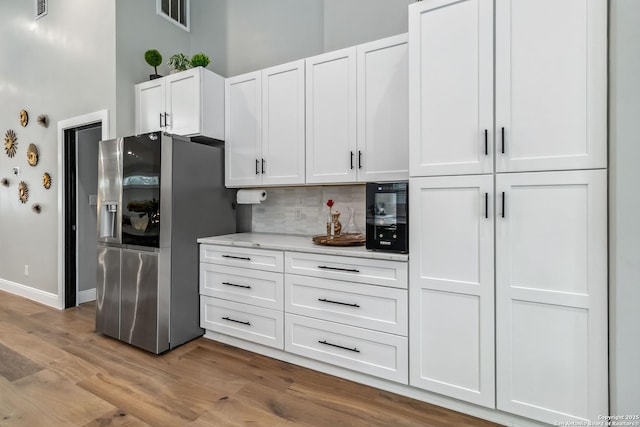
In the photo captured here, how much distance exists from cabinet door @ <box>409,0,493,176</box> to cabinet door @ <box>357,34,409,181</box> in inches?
13.8

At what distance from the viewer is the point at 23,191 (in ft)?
13.5

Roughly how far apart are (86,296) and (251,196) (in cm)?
266

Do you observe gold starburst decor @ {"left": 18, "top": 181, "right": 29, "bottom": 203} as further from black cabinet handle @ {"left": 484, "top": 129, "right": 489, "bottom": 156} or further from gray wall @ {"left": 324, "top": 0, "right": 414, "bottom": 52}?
black cabinet handle @ {"left": 484, "top": 129, "right": 489, "bottom": 156}

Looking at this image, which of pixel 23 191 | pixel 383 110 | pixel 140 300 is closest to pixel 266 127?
pixel 383 110

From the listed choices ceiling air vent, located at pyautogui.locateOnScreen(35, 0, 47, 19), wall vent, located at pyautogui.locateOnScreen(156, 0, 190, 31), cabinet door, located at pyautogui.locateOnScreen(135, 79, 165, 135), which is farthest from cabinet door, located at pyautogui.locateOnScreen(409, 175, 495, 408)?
ceiling air vent, located at pyautogui.locateOnScreen(35, 0, 47, 19)

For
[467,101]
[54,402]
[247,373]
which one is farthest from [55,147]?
[467,101]

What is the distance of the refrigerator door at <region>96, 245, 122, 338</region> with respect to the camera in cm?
277

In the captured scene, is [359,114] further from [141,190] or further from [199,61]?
[141,190]

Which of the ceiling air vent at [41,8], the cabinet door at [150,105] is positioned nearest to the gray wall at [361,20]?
the cabinet door at [150,105]

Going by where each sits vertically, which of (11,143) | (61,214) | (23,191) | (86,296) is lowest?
(86,296)

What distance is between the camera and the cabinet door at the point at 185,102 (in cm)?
282

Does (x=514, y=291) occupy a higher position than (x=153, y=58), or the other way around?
(x=153, y=58)

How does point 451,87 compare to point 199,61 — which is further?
point 199,61

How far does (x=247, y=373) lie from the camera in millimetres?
2277
